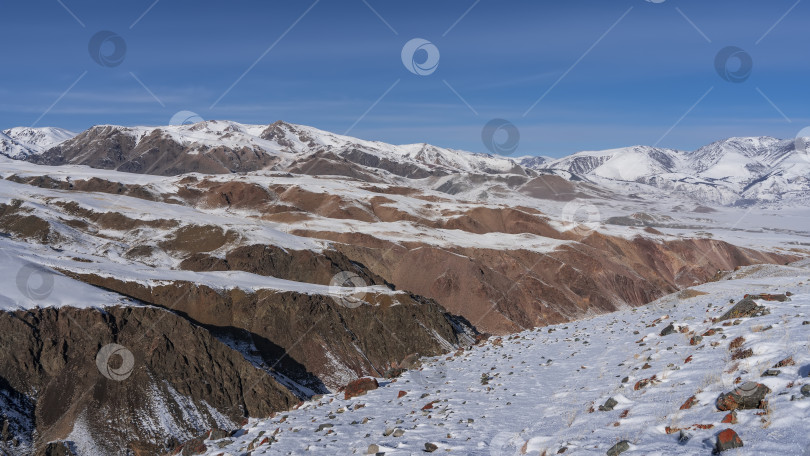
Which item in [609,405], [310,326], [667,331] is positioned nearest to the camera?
[609,405]

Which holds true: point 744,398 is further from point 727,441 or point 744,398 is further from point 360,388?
point 360,388

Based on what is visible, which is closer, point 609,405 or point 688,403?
point 688,403

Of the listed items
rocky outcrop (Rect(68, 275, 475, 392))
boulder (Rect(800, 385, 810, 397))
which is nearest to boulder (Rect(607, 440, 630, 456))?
boulder (Rect(800, 385, 810, 397))

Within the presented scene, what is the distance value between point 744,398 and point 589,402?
405 centimetres

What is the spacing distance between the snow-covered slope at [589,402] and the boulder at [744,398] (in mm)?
160

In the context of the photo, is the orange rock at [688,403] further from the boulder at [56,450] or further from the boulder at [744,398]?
the boulder at [56,450]

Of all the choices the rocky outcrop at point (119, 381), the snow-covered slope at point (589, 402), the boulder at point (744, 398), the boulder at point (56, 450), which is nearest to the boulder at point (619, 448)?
the snow-covered slope at point (589, 402)

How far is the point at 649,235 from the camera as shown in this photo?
14338 cm

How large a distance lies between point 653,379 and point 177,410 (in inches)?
1306

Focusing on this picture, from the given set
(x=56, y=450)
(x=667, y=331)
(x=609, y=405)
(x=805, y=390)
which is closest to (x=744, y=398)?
(x=805, y=390)

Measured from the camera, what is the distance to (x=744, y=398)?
9258 mm

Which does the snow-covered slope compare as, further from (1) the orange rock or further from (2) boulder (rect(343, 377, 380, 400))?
(2) boulder (rect(343, 377, 380, 400))

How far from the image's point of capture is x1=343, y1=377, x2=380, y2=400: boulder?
66.6 feet

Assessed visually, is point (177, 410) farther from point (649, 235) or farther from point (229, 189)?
point (649, 235)
